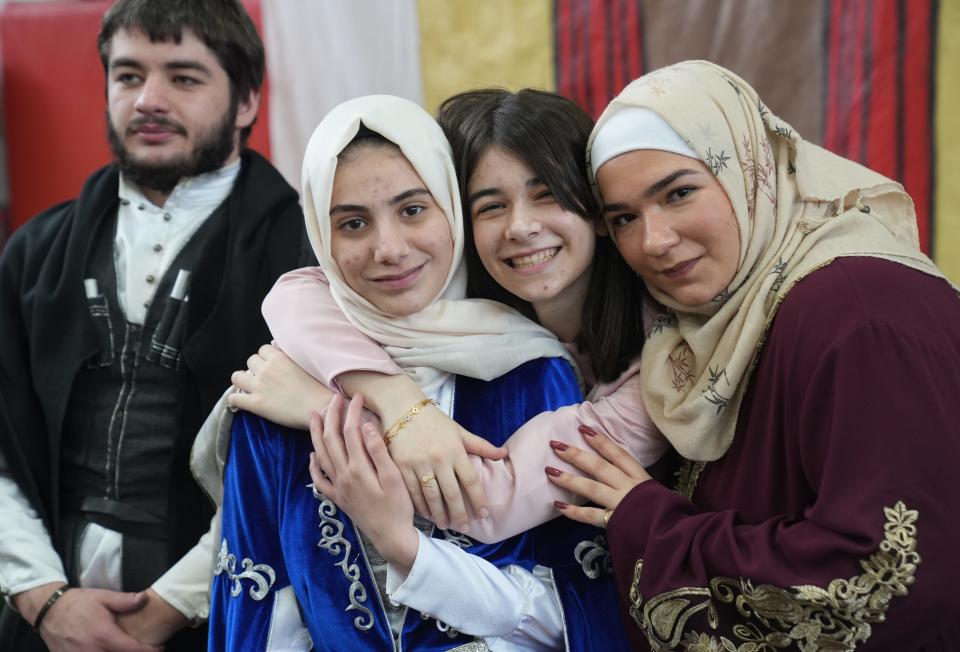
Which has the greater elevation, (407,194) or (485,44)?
(485,44)

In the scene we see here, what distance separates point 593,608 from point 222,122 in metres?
1.20

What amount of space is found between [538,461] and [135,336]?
88cm

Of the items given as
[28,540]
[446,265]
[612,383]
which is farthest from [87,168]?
[612,383]

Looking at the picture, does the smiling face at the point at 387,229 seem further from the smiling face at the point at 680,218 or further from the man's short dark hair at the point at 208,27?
the man's short dark hair at the point at 208,27

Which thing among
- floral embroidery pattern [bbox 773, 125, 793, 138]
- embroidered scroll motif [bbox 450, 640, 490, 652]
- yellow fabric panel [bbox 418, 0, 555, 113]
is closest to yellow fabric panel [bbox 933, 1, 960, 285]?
yellow fabric panel [bbox 418, 0, 555, 113]

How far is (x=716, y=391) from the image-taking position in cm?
129

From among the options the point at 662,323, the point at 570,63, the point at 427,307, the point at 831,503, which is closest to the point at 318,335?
the point at 427,307

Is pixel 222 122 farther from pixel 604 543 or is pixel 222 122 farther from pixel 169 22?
pixel 604 543

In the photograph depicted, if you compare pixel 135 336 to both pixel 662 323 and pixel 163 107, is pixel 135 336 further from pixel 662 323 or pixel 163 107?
pixel 662 323

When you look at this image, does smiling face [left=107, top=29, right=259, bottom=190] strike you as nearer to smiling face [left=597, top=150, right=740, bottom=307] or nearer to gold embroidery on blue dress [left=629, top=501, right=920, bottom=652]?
smiling face [left=597, top=150, right=740, bottom=307]

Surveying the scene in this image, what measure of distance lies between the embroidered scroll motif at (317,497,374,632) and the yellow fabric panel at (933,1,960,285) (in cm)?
173

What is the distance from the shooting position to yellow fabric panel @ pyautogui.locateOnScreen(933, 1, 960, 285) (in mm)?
2211

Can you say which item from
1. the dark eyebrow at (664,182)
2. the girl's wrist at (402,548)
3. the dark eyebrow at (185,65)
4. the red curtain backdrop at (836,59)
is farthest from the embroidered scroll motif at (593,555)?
the red curtain backdrop at (836,59)

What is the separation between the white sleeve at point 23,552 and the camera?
5.53ft
